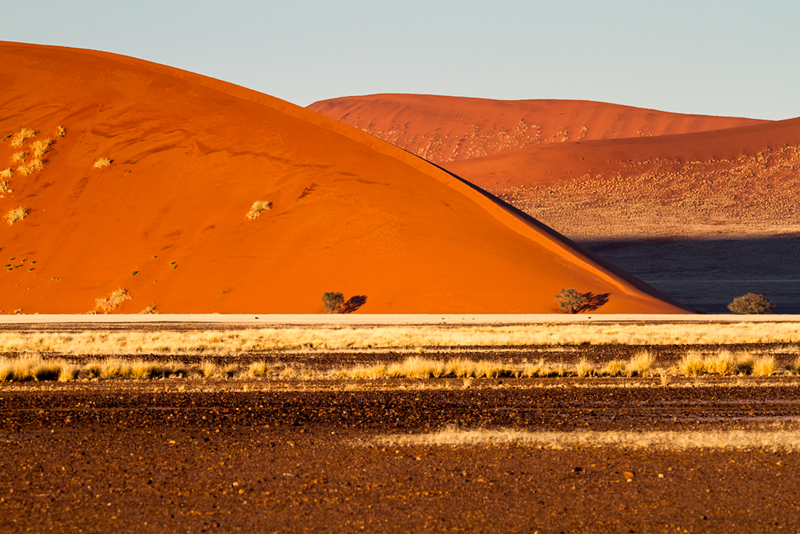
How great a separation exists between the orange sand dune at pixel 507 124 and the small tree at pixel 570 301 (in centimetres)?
10004

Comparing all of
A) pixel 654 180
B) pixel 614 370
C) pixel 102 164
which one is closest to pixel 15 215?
pixel 102 164

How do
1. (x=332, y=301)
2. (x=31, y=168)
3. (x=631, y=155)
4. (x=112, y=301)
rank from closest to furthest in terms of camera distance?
(x=332, y=301) → (x=112, y=301) → (x=31, y=168) → (x=631, y=155)

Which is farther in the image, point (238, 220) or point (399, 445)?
point (238, 220)

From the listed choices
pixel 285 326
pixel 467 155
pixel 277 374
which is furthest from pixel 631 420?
pixel 467 155

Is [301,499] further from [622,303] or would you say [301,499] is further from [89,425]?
[622,303]

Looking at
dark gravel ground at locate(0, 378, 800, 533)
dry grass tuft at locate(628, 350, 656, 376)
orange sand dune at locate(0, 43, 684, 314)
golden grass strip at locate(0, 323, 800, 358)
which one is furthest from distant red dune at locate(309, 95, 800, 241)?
dark gravel ground at locate(0, 378, 800, 533)

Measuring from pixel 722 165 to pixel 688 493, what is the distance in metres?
101

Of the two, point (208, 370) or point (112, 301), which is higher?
point (112, 301)

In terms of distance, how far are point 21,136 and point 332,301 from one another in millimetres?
24478

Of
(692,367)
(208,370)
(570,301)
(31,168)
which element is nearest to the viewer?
(208,370)

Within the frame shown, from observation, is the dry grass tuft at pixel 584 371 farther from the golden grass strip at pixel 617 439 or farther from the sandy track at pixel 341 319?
the sandy track at pixel 341 319

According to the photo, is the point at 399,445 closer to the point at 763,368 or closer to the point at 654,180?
the point at 763,368

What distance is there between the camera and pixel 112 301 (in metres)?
41.6

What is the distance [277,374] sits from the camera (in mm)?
16516
